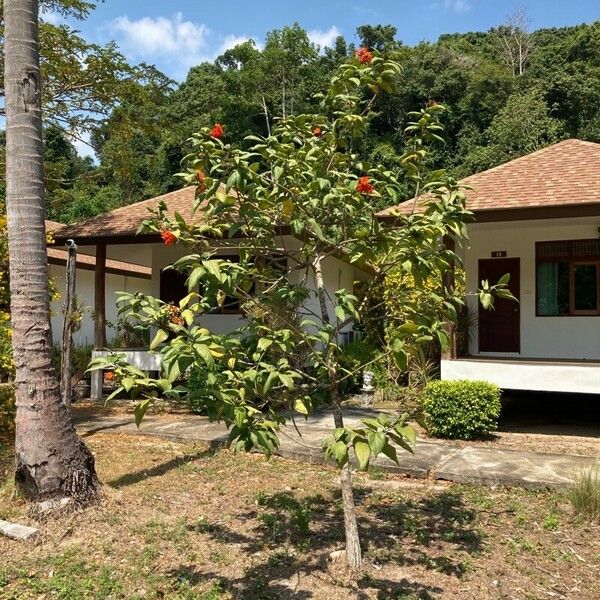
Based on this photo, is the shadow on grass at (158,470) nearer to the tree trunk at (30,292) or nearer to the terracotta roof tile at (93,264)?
the tree trunk at (30,292)

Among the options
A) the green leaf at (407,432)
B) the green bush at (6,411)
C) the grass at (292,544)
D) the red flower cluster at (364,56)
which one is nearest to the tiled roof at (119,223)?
the green bush at (6,411)

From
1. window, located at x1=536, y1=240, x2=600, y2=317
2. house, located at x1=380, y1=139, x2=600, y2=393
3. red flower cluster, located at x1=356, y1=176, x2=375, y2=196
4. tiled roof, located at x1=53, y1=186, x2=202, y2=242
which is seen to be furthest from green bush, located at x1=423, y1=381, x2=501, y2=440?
tiled roof, located at x1=53, y1=186, x2=202, y2=242

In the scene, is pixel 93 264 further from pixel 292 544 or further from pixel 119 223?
pixel 292 544

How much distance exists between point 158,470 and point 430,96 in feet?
107

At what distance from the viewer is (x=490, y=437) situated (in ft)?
29.0

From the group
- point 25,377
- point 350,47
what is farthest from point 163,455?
point 350,47

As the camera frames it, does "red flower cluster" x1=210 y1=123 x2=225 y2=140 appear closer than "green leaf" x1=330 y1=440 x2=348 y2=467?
No

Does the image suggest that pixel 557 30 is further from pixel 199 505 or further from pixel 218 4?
pixel 199 505

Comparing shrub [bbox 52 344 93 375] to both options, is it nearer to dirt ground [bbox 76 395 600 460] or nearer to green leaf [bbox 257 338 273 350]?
dirt ground [bbox 76 395 600 460]

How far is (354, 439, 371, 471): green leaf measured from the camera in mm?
2721

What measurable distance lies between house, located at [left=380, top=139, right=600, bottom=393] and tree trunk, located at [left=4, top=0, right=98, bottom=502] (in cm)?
622

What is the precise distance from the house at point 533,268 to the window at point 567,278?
16mm

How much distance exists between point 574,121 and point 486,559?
32820mm

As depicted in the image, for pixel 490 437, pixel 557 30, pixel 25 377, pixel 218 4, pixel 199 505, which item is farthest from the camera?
pixel 557 30
